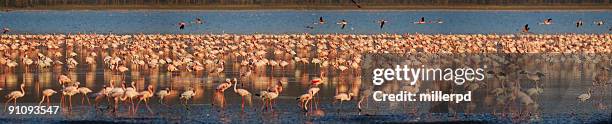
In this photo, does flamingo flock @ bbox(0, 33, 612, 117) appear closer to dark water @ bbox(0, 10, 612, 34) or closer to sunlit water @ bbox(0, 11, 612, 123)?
sunlit water @ bbox(0, 11, 612, 123)

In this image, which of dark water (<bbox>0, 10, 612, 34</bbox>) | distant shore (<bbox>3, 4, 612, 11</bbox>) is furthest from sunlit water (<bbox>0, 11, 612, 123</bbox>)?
distant shore (<bbox>3, 4, 612, 11</bbox>)

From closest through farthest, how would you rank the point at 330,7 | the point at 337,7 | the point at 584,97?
the point at 584,97, the point at 337,7, the point at 330,7

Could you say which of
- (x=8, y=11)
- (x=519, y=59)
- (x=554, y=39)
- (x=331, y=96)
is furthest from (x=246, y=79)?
(x=8, y=11)

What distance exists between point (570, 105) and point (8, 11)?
109 meters

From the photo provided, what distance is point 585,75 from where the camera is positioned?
1013 inches

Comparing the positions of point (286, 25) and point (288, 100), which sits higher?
point (288, 100)

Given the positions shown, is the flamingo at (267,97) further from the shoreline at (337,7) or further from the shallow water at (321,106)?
the shoreline at (337,7)

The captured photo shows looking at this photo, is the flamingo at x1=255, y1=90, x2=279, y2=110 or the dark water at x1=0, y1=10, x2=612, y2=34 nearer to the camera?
the flamingo at x1=255, y1=90, x2=279, y2=110

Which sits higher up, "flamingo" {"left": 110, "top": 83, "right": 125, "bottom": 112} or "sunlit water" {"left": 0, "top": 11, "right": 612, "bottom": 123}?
"flamingo" {"left": 110, "top": 83, "right": 125, "bottom": 112}

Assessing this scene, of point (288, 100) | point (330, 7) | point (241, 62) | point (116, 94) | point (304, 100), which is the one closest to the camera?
point (116, 94)

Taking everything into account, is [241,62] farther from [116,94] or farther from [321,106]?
[116,94]

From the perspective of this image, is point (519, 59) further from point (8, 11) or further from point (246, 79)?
point (8, 11)

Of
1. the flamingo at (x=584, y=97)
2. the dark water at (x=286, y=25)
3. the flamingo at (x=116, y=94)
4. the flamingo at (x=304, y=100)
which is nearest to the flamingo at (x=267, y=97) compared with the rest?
the flamingo at (x=304, y=100)

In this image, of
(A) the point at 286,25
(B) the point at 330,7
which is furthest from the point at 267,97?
(B) the point at 330,7
